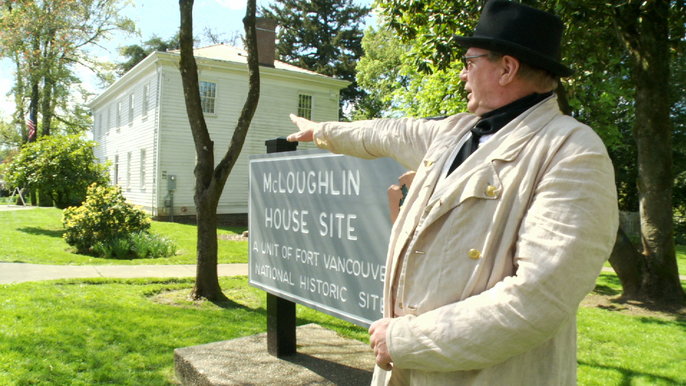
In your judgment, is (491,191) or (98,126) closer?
(491,191)

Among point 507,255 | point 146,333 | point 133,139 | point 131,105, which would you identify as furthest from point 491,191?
point 131,105

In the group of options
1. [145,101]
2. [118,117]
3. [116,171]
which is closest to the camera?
[145,101]

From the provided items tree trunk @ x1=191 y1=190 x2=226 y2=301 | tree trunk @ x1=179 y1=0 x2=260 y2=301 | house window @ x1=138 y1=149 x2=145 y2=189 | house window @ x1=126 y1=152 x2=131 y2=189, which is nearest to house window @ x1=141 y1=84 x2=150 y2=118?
house window @ x1=138 y1=149 x2=145 y2=189

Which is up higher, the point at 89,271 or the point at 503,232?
the point at 503,232

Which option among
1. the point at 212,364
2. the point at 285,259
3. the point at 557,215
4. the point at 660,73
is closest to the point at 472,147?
the point at 557,215

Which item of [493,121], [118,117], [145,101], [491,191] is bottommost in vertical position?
[491,191]

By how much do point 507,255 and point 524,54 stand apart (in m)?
0.61

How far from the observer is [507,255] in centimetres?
150

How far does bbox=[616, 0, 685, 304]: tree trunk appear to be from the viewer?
27.2ft

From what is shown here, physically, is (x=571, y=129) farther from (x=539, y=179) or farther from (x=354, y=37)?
(x=354, y=37)

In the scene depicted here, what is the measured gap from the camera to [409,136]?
7.15ft

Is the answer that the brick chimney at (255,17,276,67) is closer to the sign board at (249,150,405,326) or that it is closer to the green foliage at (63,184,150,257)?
the green foliage at (63,184,150,257)

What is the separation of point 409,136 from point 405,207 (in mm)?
439

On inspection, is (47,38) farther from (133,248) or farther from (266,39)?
(133,248)
